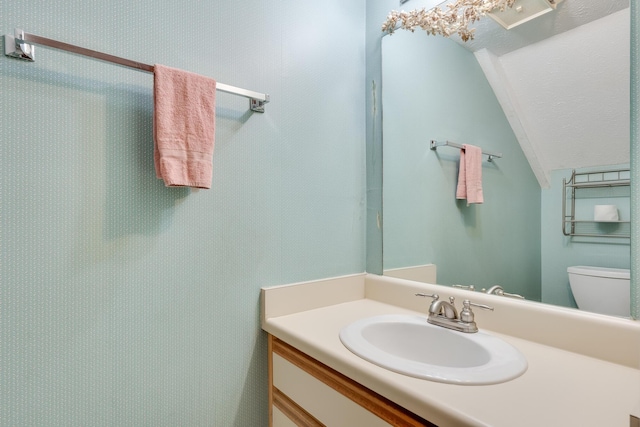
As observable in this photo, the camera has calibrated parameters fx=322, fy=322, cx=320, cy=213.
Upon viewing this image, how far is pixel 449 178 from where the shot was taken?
1.28 m

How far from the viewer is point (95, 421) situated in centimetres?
85

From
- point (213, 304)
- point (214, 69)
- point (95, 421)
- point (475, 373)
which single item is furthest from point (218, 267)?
point (475, 373)

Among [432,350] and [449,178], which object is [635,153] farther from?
[432,350]

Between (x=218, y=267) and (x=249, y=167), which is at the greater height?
(x=249, y=167)

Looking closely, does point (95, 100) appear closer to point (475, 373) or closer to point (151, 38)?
point (151, 38)

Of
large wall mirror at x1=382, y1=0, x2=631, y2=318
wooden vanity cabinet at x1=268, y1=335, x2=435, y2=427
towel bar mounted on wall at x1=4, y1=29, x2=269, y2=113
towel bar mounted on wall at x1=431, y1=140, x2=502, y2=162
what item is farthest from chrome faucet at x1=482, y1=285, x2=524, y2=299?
towel bar mounted on wall at x1=4, y1=29, x2=269, y2=113

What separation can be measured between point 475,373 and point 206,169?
33.4 inches

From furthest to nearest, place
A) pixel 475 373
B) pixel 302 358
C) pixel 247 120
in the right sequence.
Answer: pixel 247 120 < pixel 302 358 < pixel 475 373

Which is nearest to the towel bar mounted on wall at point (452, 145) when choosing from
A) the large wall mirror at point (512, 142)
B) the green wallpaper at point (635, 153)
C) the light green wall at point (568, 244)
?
the large wall mirror at point (512, 142)

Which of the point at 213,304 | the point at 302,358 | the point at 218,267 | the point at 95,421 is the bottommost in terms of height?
the point at 95,421

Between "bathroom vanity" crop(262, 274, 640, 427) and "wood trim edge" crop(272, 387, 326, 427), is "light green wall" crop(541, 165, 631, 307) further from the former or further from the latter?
"wood trim edge" crop(272, 387, 326, 427)

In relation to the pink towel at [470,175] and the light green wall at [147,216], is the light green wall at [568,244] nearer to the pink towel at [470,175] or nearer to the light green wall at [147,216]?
the pink towel at [470,175]

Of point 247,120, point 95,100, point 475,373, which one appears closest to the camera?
point 475,373

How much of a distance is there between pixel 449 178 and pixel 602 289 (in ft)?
1.93
